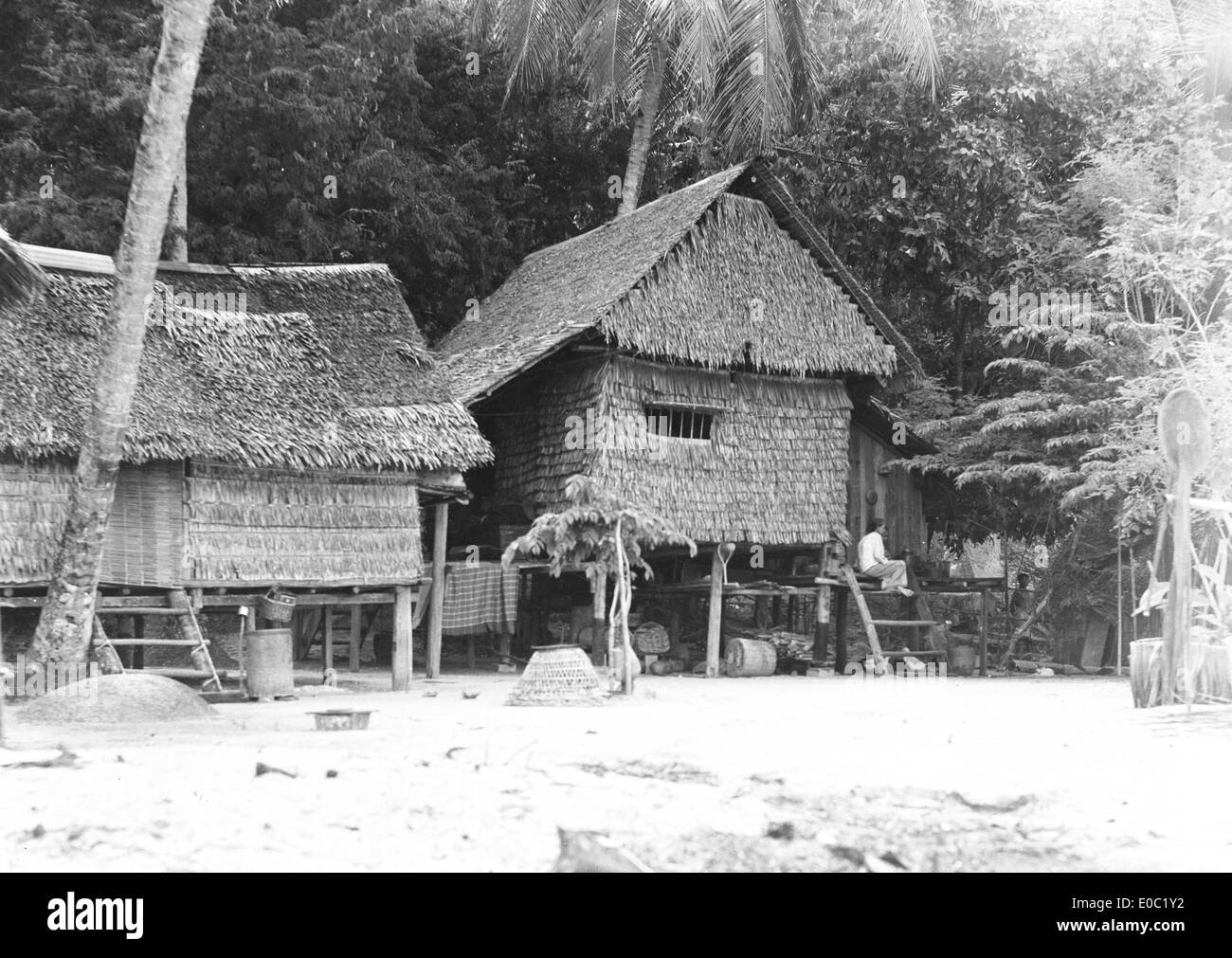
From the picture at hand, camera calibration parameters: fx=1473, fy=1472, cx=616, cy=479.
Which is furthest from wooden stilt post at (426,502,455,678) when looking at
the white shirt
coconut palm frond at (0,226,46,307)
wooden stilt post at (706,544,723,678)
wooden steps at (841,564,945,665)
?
coconut palm frond at (0,226,46,307)

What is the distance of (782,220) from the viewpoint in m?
18.7

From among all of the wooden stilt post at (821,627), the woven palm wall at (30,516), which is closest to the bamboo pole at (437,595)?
the woven palm wall at (30,516)

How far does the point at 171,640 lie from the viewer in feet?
42.2

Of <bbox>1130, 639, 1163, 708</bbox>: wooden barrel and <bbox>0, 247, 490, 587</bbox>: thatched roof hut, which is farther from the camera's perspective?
<bbox>0, 247, 490, 587</bbox>: thatched roof hut

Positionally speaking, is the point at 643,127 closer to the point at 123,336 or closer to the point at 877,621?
the point at 877,621

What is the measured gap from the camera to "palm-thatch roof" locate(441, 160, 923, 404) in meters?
16.7

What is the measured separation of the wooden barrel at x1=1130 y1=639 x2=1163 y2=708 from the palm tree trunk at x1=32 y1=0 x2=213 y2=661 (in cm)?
817

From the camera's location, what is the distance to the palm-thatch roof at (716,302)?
16703 mm

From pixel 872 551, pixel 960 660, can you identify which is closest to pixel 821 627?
pixel 872 551

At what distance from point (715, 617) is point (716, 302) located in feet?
12.2

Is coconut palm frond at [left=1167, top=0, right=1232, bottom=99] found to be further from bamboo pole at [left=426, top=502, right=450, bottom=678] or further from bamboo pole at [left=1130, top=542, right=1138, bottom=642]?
bamboo pole at [left=426, top=502, right=450, bottom=678]

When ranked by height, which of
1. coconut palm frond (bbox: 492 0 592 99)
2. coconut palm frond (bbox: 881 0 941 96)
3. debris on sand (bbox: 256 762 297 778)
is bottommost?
debris on sand (bbox: 256 762 297 778)
